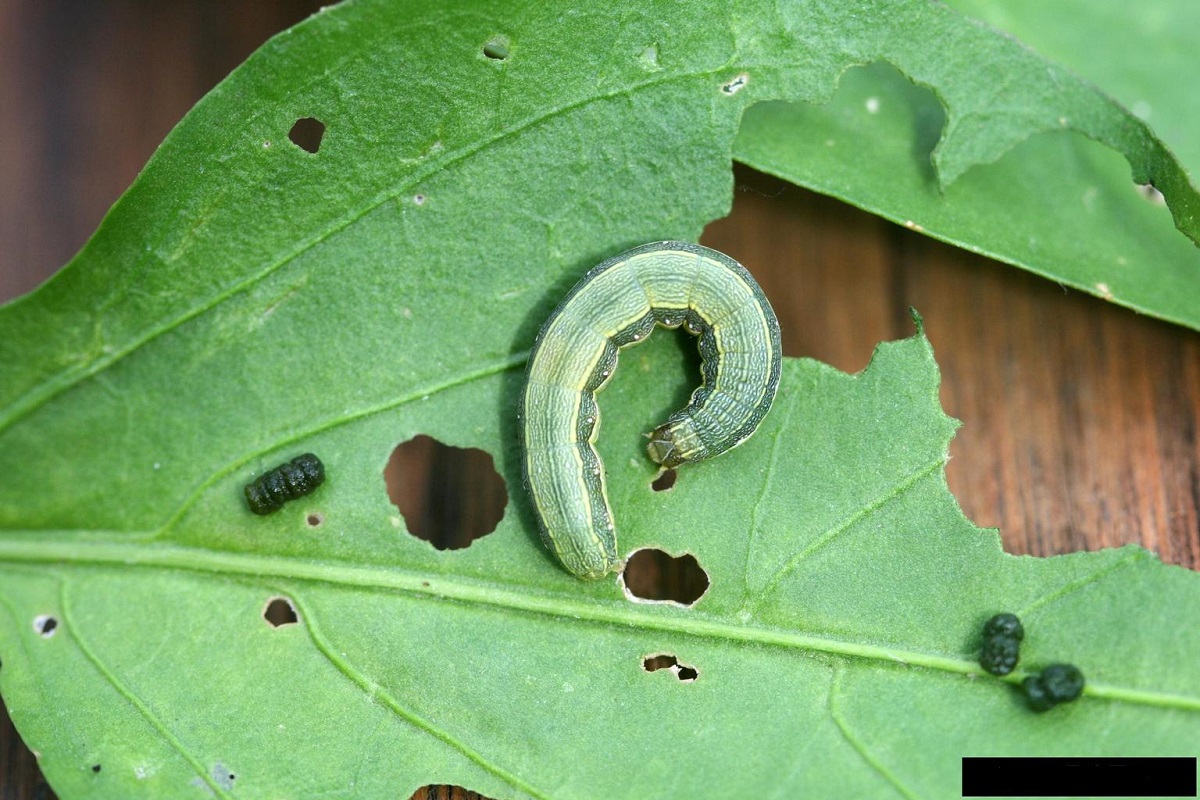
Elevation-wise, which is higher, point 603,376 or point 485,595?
point 603,376

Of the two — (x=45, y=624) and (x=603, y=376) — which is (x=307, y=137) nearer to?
(x=603, y=376)

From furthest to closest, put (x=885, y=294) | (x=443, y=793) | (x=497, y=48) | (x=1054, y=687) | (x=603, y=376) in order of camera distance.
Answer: (x=885, y=294) → (x=443, y=793) → (x=603, y=376) → (x=497, y=48) → (x=1054, y=687)

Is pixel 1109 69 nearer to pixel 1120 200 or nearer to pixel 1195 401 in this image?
pixel 1120 200

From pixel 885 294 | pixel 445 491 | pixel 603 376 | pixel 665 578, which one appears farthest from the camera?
pixel 885 294

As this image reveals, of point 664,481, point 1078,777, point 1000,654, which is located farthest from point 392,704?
point 1078,777

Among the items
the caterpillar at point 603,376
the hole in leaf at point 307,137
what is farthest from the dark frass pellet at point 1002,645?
the hole in leaf at point 307,137

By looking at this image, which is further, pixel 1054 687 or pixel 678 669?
pixel 678 669

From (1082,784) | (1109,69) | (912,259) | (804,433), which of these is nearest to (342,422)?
(804,433)
